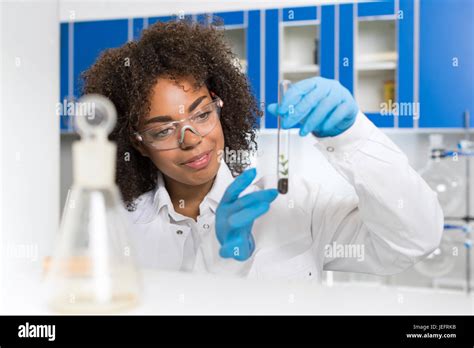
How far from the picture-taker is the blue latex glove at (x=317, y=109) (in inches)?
30.0

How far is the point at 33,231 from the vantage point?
3.93 feet

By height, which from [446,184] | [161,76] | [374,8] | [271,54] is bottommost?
[446,184]

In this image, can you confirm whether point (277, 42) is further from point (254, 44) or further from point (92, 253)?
point (92, 253)

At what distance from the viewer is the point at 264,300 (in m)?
0.60

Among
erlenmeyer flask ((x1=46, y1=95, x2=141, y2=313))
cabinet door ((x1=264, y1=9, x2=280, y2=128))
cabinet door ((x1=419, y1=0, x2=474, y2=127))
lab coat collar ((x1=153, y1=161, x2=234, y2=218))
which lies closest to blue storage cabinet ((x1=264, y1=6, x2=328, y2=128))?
cabinet door ((x1=264, y1=9, x2=280, y2=128))

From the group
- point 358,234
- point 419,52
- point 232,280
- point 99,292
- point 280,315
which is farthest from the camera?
point 419,52

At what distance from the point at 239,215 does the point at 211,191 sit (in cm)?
15

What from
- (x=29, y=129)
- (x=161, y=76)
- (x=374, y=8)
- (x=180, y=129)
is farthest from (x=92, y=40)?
(x=374, y=8)

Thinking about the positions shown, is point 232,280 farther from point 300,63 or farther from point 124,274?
point 300,63

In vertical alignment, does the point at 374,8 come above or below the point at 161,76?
above

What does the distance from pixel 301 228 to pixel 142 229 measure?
382 millimetres

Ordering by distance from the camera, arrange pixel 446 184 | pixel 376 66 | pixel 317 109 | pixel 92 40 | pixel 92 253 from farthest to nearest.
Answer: pixel 446 184 → pixel 376 66 → pixel 92 40 → pixel 317 109 → pixel 92 253

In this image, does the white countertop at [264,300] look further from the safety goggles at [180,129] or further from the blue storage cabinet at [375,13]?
the blue storage cabinet at [375,13]
